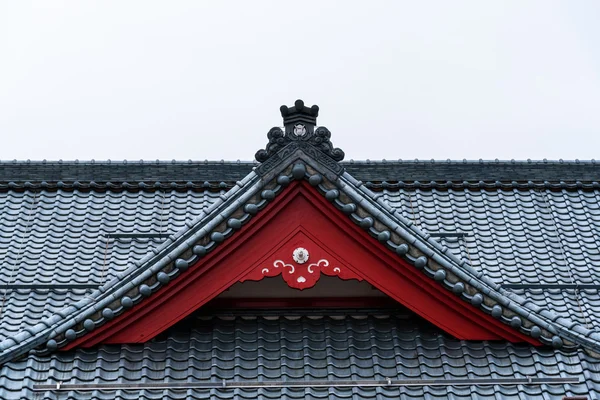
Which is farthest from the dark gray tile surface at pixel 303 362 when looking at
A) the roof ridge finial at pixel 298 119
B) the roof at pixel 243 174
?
the roof at pixel 243 174

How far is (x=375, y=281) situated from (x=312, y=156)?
1.09 m

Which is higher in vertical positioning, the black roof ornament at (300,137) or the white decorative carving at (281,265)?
Answer: the black roof ornament at (300,137)

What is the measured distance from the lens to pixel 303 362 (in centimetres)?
651

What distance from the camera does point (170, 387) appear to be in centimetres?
616

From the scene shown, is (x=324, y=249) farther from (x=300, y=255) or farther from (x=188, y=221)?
(x=188, y=221)

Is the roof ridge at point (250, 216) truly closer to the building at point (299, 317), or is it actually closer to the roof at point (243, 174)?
the building at point (299, 317)

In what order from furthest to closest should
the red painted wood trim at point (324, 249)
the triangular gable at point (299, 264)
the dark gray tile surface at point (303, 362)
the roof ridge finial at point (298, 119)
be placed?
the roof ridge finial at point (298, 119) → the red painted wood trim at point (324, 249) → the triangular gable at point (299, 264) → the dark gray tile surface at point (303, 362)

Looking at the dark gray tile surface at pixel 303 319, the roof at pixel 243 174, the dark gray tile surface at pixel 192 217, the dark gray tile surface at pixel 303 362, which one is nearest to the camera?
the dark gray tile surface at pixel 303 362

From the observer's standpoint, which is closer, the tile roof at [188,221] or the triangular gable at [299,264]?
the triangular gable at [299,264]

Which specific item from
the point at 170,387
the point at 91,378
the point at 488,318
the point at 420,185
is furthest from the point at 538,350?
the point at 420,185

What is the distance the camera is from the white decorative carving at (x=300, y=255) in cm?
662

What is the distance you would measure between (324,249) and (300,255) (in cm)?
19

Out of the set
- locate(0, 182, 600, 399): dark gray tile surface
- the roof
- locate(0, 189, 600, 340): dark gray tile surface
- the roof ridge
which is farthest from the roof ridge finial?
the roof

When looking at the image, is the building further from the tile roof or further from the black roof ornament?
the tile roof
